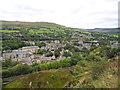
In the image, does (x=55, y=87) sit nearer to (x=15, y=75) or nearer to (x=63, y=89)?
(x=63, y=89)

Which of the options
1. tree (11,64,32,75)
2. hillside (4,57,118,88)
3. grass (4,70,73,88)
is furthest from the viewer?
tree (11,64,32,75)

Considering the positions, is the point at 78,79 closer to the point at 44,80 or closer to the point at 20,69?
the point at 44,80

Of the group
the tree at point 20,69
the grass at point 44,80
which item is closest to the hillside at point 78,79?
the grass at point 44,80

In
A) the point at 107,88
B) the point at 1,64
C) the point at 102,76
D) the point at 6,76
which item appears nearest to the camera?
the point at 107,88

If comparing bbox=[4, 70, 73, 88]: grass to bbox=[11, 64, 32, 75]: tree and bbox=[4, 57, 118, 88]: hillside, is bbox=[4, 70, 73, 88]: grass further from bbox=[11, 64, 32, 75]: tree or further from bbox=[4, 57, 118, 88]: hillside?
bbox=[11, 64, 32, 75]: tree

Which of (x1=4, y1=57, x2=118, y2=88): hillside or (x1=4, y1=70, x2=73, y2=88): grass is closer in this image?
(x1=4, y1=57, x2=118, y2=88): hillside

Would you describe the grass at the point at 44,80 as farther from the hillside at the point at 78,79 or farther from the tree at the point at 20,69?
the tree at the point at 20,69

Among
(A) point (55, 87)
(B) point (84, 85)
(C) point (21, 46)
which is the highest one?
(C) point (21, 46)

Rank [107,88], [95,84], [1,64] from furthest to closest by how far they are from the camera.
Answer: [1,64]
[95,84]
[107,88]

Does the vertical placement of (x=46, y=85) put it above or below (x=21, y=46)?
below

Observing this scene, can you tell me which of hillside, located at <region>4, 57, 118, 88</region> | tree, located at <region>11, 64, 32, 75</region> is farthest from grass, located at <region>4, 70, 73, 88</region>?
tree, located at <region>11, 64, 32, 75</region>

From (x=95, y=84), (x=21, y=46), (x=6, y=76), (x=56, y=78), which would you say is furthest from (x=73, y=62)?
(x=21, y=46)
